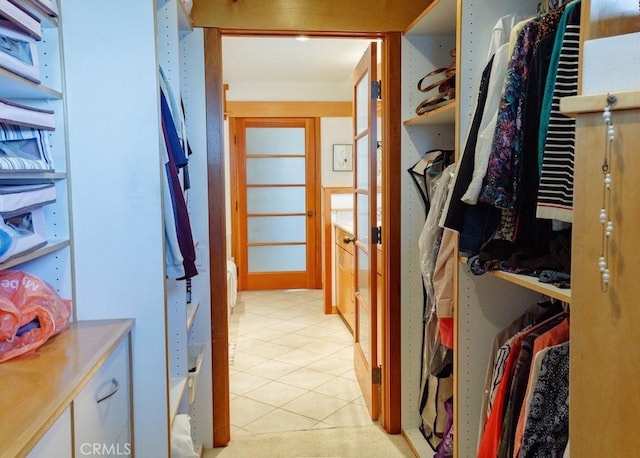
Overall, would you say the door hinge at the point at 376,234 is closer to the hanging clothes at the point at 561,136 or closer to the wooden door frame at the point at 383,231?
the wooden door frame at the point at 383,231

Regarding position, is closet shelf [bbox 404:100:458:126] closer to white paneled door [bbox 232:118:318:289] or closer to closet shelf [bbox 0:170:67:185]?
closet shelf [bbox 0:170:67:185]

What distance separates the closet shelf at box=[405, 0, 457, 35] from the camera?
206 centimetres

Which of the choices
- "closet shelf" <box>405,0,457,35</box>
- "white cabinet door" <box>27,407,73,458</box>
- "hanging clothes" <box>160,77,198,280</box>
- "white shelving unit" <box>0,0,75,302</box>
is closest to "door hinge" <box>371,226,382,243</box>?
"closet shelf" <box>405,0,457,35</box>

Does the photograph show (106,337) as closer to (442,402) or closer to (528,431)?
(528,431)

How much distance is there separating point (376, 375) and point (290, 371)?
37.3 inches

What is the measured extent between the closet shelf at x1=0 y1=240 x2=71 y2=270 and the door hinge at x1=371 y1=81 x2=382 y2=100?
1721mm

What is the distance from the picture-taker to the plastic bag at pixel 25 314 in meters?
1.25

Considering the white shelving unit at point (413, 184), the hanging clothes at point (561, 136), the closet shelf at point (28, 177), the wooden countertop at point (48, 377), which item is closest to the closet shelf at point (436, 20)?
the white shelving unit at point (413, 184)

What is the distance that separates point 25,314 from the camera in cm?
130

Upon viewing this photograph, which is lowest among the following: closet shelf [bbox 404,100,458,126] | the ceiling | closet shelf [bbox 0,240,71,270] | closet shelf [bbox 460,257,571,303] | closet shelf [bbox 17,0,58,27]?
closet shelf [bbox 460,257,571,303]

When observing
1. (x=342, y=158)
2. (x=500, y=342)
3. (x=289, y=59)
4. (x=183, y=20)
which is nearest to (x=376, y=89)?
(x=183, y=20)

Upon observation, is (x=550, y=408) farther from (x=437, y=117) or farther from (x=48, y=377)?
(x=437, y=117)

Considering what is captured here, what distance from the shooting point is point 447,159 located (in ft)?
7.90

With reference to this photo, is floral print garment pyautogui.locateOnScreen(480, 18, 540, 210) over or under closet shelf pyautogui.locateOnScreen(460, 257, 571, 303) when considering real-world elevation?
over
